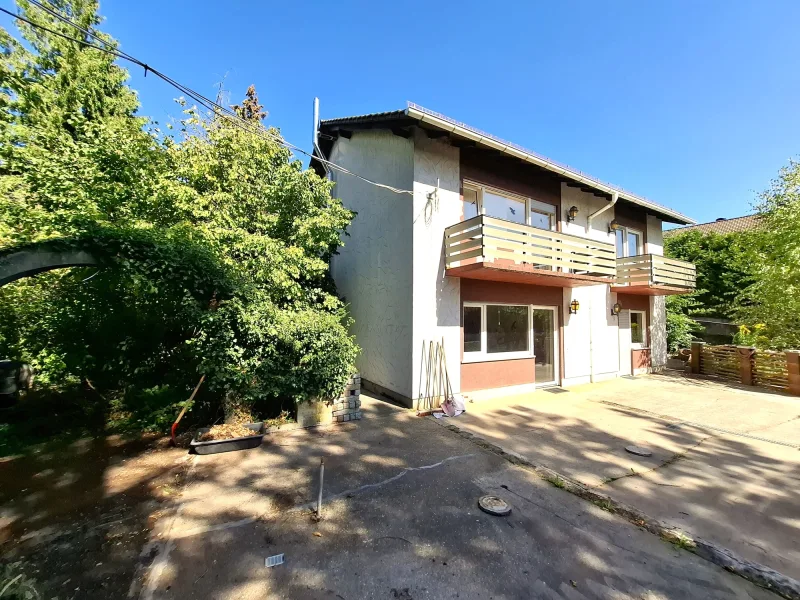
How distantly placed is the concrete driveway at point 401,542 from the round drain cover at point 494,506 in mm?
81

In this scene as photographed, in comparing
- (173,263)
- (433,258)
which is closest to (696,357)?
(433,258)

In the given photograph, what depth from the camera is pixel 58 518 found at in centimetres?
309

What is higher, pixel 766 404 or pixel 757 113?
pixel 757 113

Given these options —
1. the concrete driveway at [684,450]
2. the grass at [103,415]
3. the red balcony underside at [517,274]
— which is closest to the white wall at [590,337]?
the concrete driveway at [684,450]

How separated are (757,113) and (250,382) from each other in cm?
1326

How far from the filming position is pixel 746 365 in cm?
959

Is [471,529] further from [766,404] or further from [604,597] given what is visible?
[766,404]

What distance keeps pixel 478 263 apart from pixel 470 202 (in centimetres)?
233

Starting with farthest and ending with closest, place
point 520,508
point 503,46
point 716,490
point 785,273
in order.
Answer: point 785,273
point 503,46
point 716,490
point 520,508

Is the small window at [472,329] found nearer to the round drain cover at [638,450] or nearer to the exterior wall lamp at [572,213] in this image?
the round drain cover at [638,450]

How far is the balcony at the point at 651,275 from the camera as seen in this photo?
9.76 meters

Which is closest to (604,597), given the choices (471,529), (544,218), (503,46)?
(471,529)

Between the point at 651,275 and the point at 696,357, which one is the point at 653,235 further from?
the point at 696,357

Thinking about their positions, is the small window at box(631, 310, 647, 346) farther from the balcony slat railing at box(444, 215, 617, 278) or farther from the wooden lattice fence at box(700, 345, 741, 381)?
the balcony slat railing at box(444, 215, 617, 278)
